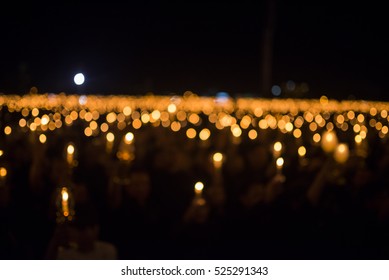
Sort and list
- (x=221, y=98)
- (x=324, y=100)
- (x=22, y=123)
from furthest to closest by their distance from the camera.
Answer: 1. (x=221, y=98)
2. (x=324, y=100)
3. (x=22, y=123)

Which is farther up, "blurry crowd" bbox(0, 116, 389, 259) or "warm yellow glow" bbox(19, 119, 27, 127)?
"warm yellow glow" bbox(19, 119, 27, 127)

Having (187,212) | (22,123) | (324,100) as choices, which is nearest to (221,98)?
(324,100)

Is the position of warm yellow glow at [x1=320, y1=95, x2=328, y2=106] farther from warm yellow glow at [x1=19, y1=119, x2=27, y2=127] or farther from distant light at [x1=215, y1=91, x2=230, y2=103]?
warm yellow glow at [x1=19, y1=119, x2=27, y2=127]

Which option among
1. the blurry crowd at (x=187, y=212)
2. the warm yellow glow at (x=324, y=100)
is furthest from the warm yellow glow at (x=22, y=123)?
the warm yellow glow at (x=324, y=100)

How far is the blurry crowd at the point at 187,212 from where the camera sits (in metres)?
5.50

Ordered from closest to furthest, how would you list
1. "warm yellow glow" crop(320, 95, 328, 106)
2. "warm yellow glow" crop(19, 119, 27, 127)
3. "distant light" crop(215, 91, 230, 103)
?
"warm yellow glow" crop(19, 119, 27, 127) → "warm yellow glow" crop(320, 95, 328, 106) → "distant light" crop(215, 91, 230, 103)

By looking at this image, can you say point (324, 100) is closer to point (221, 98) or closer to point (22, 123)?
point (221, 98)

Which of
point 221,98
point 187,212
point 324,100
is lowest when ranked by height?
point 187,212

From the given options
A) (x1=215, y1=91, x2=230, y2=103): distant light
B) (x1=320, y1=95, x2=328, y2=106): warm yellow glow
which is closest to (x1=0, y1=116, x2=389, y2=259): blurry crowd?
(x1=320, y1=95, x2=328, y2=106): warm yellow glow

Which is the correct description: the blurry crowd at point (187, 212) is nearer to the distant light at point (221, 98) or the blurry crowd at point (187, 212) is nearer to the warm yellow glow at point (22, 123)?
the warm yellow glow at point (22, 123)

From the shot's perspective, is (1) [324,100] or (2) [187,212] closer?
(2) [187,212]

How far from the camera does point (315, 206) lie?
6.83 m

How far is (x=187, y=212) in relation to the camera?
6195 mm

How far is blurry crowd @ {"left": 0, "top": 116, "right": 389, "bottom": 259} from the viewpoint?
216 inches
